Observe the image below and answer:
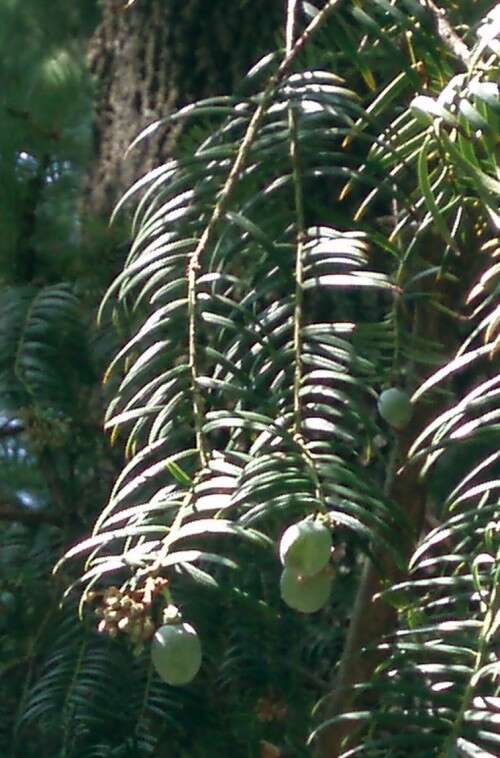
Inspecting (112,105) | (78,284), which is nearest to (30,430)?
(78,284)

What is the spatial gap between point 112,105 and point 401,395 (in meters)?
0.94

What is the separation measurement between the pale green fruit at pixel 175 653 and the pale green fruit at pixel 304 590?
4cm

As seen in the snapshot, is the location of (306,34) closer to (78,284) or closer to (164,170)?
(164,170)

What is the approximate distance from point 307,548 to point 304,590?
3 cm

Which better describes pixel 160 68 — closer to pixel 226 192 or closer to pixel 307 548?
pixel 226 192

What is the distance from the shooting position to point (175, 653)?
1.49 feet

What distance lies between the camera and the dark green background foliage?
504 mm

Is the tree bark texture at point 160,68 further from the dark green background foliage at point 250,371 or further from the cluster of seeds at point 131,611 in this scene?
the cluster of seeds at point 131,611

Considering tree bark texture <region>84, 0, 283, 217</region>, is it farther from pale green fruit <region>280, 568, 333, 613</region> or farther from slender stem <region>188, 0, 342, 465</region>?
pale green fruit <region>280, 568, 333, 613</region>

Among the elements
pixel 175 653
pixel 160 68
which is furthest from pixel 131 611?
pixel 160 68

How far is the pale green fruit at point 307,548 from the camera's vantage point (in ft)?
1.42

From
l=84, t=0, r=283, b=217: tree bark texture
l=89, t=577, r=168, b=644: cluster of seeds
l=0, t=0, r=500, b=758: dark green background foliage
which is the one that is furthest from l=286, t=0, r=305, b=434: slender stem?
l=84, t=0, r=283, b=217: tree bark texture

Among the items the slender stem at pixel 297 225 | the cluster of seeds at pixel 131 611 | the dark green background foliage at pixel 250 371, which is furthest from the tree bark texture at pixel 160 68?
the cluster of seeds at pixel 131 611

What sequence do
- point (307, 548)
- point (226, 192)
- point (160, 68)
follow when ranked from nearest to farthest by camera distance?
point (307, 548) → point (226, 192) → point (160, 68)
